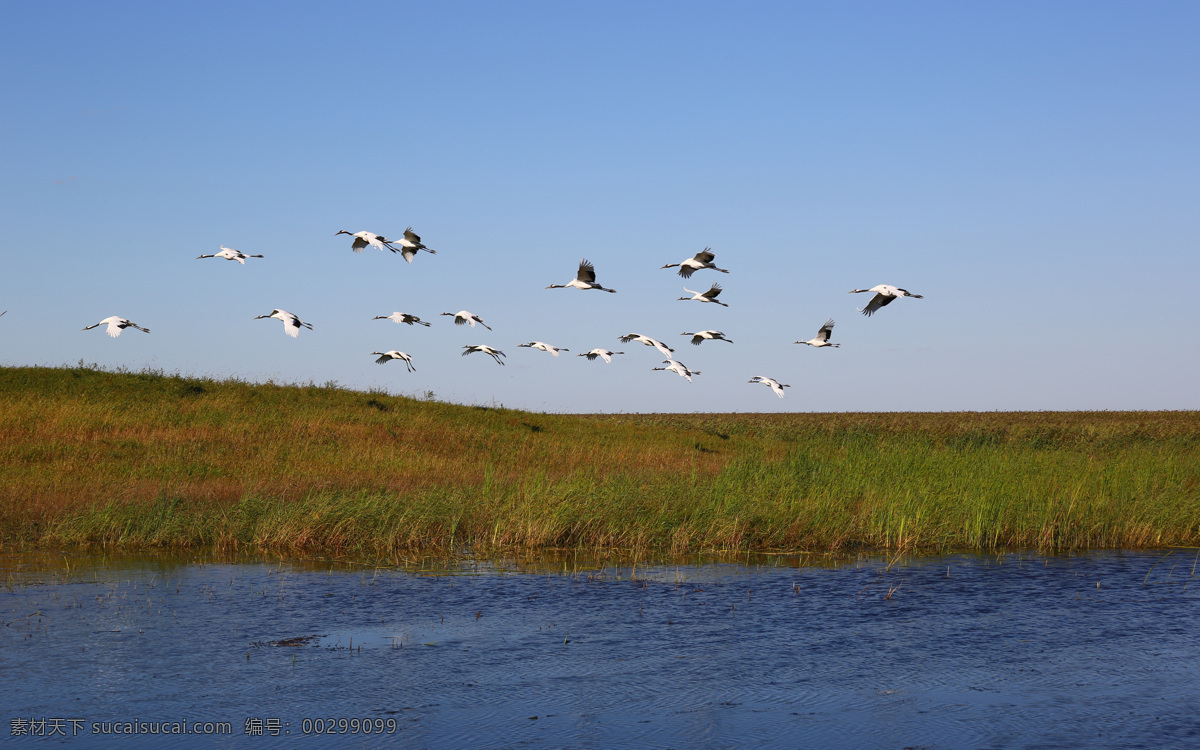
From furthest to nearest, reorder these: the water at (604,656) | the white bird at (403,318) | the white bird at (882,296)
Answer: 1. the white bird at (403,318)
2. the white bird at (882,296)
3. the water at (604,656)

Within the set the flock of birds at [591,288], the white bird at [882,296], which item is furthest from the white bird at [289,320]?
the white bird at [882,296]

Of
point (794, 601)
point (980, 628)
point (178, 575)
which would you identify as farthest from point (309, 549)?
point (980, 628)

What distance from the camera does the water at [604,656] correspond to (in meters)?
7.29

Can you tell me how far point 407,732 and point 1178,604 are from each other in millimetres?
9522

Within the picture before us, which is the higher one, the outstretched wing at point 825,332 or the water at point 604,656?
the outstretched wing at point 825,332

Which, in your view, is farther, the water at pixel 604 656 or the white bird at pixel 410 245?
the white bird at pixel 410 245

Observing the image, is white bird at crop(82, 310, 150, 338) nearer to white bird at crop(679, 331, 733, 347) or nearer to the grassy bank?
the grassy bank

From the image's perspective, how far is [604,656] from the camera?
30.6 ft

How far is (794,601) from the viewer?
468 inches

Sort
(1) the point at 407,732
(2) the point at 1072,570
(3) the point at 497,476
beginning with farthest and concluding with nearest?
(3) the point at 497,476
(2) the point at 1072,570
(1) the point at 407,732

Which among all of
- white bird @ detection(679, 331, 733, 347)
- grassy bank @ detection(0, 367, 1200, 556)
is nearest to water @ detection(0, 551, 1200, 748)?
grassy bank @ detection(0, 367, 1200, 556)

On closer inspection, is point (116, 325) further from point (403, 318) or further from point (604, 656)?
point (604, 656)

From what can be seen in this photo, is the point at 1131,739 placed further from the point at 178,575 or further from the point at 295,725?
the point at 178,575

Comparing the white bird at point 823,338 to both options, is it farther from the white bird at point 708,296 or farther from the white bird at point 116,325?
the white bird at point 116,325
